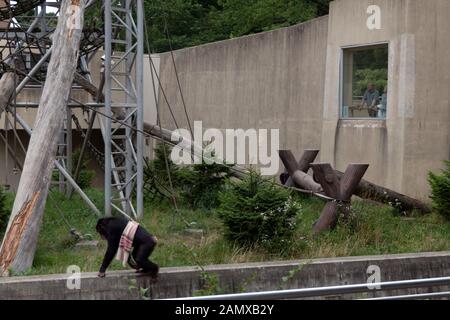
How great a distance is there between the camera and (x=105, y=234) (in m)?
9.48

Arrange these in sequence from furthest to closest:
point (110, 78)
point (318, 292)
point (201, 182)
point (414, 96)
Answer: point (414, 96) < point (201, 182) < point (110, 78) < point (318, 292)

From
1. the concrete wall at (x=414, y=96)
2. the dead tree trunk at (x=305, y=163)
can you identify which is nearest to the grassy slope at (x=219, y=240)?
the dead tree trunk at (x=305, y=163)

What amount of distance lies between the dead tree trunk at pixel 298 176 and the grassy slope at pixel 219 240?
22.6 inches

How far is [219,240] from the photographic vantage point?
1259 centimetres

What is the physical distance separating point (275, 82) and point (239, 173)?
6.02 metres

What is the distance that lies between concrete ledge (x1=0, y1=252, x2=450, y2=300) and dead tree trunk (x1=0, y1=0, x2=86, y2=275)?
1.37 m

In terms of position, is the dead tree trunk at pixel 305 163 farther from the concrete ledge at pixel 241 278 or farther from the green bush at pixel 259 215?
the concrete ledge at pixel 241 278

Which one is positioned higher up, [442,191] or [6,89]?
[6,89]

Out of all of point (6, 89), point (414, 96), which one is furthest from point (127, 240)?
point (414, 96)

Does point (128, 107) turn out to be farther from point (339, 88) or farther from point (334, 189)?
point (339, 88)

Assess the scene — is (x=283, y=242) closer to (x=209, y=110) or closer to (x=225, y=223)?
(x=225, y=223)

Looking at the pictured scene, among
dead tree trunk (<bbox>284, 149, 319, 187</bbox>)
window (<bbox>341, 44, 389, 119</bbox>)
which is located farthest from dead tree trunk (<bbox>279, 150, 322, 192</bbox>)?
window (<bbox>341, 44, 389, 119</bbox>)

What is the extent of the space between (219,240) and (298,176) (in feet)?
13.2
